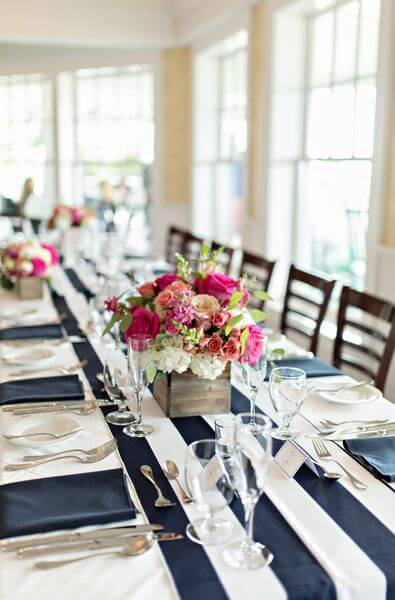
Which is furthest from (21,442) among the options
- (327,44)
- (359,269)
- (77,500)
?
(327,44)

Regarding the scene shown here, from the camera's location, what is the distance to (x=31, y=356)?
2.36 metres

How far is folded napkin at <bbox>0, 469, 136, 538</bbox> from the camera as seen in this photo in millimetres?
1260

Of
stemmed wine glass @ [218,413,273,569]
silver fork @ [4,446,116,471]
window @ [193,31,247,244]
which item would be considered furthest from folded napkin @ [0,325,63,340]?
window @ [193,31,247,244]

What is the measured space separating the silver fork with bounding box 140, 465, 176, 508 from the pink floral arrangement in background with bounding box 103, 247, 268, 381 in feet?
0.76

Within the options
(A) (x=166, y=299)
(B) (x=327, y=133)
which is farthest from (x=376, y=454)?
(B) (x=327, y=133)

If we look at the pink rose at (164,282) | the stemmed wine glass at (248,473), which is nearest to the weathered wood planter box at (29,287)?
the pink rose at (164,282)

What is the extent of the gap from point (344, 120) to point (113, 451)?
2.98 metres

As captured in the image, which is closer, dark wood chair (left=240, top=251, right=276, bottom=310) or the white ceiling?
dark wood chair (left=240, top=251, right=276, bottom=310)

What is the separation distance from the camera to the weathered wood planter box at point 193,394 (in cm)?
182

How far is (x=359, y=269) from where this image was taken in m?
4.14

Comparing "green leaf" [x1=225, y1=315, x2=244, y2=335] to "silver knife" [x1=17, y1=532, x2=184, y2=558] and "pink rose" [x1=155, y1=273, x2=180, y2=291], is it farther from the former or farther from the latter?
"silver knife" [x1=17, y1=532, x2=184, y2=558]

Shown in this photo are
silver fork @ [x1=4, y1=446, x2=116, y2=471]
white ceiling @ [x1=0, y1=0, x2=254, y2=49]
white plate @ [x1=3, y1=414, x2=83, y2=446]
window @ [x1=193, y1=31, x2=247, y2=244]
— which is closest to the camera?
silver fork @ [x1=4, y1=446, x2=116, y2=471]

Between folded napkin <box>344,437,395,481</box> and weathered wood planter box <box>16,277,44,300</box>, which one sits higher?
weathered wood planter box <box>16,277,44,300</box>

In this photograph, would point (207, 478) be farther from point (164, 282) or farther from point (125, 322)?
point (164, 282)
